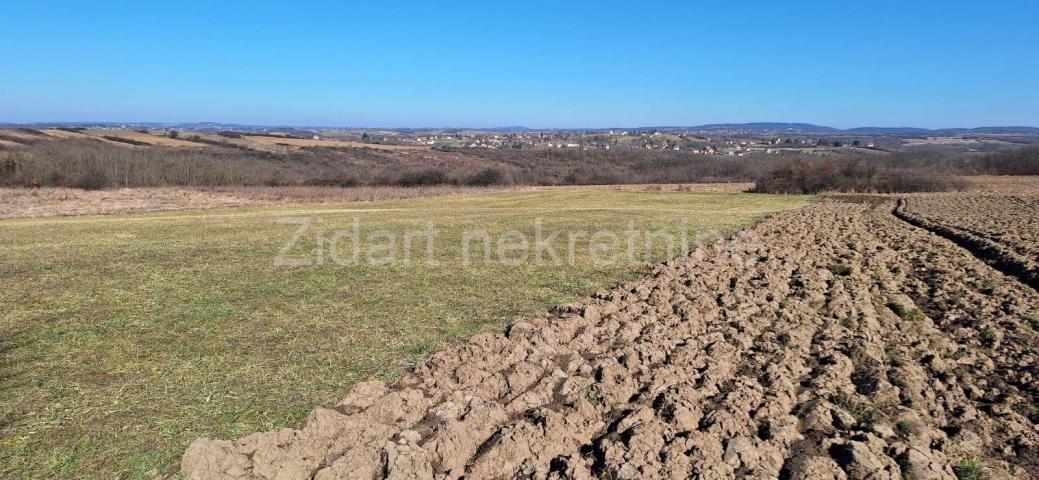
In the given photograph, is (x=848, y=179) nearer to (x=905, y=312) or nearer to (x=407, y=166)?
(x=905, y=312)

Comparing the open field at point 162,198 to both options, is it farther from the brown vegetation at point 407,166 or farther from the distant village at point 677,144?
the distant village at point 677,144

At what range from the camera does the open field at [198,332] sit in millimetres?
4637

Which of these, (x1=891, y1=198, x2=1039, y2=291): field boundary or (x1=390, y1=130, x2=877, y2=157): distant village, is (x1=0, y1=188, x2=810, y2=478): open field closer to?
(x1=891, y1=198, x2=1039, y2=291): field boundary

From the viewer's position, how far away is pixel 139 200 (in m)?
39.4

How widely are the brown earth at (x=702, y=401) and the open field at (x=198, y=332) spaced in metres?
0.66

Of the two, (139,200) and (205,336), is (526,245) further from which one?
(139,200)

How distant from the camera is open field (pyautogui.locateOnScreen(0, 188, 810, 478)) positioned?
464 cm

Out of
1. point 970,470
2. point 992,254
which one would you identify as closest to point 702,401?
point 970,470

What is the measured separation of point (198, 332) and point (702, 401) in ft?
20.2

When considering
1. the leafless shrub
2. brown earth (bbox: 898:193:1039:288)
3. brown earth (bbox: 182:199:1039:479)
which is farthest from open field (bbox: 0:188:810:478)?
the leafless shrub

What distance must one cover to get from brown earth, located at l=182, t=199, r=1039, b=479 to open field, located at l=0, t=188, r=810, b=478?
660 mm

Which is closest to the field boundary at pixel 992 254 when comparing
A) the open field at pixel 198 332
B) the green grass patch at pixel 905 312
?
the green grass patch at pixel 905 312

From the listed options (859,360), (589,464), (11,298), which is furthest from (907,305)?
(11,298)

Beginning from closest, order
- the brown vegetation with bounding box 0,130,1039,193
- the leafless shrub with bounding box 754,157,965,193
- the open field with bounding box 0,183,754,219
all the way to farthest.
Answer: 1. the open field with bounding box 0,183,754,219
2. the leafless shrub with bounding box 754,157,965,193
3. the brown vegetation with bounding box 0,130,1039,193
